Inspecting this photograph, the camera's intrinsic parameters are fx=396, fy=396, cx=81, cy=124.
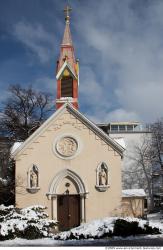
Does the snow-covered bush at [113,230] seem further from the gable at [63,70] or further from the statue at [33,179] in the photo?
the gable at [63,70]

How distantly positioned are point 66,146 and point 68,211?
3.21m

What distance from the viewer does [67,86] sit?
24359mm

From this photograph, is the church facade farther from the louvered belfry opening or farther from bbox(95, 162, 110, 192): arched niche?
the louvered belfry opening

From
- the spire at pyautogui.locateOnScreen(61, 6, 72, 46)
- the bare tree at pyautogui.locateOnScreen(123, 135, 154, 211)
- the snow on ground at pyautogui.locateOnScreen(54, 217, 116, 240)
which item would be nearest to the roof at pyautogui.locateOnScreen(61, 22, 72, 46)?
the spire at pyautogui.locateOnScreen(61, 6, 72, 46)

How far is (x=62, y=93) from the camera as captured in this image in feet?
79.8

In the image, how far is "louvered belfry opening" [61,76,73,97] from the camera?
952 inches

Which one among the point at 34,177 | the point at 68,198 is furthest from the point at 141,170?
the point at 34,177

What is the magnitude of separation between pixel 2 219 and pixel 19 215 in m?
0.66

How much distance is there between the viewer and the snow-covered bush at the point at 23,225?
1423 cm

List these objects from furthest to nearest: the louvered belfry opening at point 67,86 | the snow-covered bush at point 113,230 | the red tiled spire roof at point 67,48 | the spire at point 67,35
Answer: the spire at point 67,35 < the red tiled spire roof at point 67,48 < the louvered belfry opening at point 67,86 < the snow-covered bush at point 113,230

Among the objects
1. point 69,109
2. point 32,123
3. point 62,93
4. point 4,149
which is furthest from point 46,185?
point 32,123

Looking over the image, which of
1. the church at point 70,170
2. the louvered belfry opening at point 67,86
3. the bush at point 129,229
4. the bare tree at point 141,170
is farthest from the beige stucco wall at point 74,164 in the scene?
the bare tree at point 141,170

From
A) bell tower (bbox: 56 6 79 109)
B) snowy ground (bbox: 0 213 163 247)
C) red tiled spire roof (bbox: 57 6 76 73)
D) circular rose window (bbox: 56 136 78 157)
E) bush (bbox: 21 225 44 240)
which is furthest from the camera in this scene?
red tiled spire roof (bbox: 57 6 76 73)

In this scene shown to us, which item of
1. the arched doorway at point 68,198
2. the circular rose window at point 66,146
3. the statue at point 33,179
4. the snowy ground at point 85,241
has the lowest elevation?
the snowy ground at point 85,241
